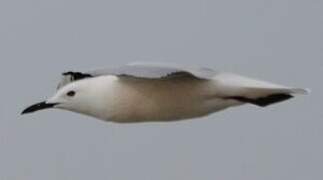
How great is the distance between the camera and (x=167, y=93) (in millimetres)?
4461

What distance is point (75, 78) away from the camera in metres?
4.76

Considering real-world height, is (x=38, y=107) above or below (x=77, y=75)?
below

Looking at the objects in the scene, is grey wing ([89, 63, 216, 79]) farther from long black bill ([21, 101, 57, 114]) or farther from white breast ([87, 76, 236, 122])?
long black bill ([21, 101, 57, 114])

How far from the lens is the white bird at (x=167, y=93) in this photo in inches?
175

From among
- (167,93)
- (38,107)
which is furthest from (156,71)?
(38,107)

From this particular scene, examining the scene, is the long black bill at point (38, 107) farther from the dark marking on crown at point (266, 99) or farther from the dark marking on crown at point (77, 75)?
the dark marking on crown at point (266, 99)

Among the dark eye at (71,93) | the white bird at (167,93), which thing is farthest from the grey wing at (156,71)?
the dark eye at (71,93)

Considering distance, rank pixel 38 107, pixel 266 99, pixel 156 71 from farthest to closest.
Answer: pixel 38 107
pixel 266 99
pixel 156 71

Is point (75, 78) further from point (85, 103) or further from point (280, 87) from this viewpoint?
point (280, 87)

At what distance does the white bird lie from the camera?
4.45m

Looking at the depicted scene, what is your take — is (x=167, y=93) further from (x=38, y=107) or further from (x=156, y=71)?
(x=38, y=107)

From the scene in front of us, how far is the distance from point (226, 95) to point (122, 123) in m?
0.35

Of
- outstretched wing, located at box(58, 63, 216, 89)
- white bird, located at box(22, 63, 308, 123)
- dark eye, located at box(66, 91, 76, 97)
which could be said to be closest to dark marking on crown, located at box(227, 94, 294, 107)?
white bird, located at box(22, 63, 308, 123)

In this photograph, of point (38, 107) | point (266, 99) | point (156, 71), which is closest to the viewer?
point (156, 71)
